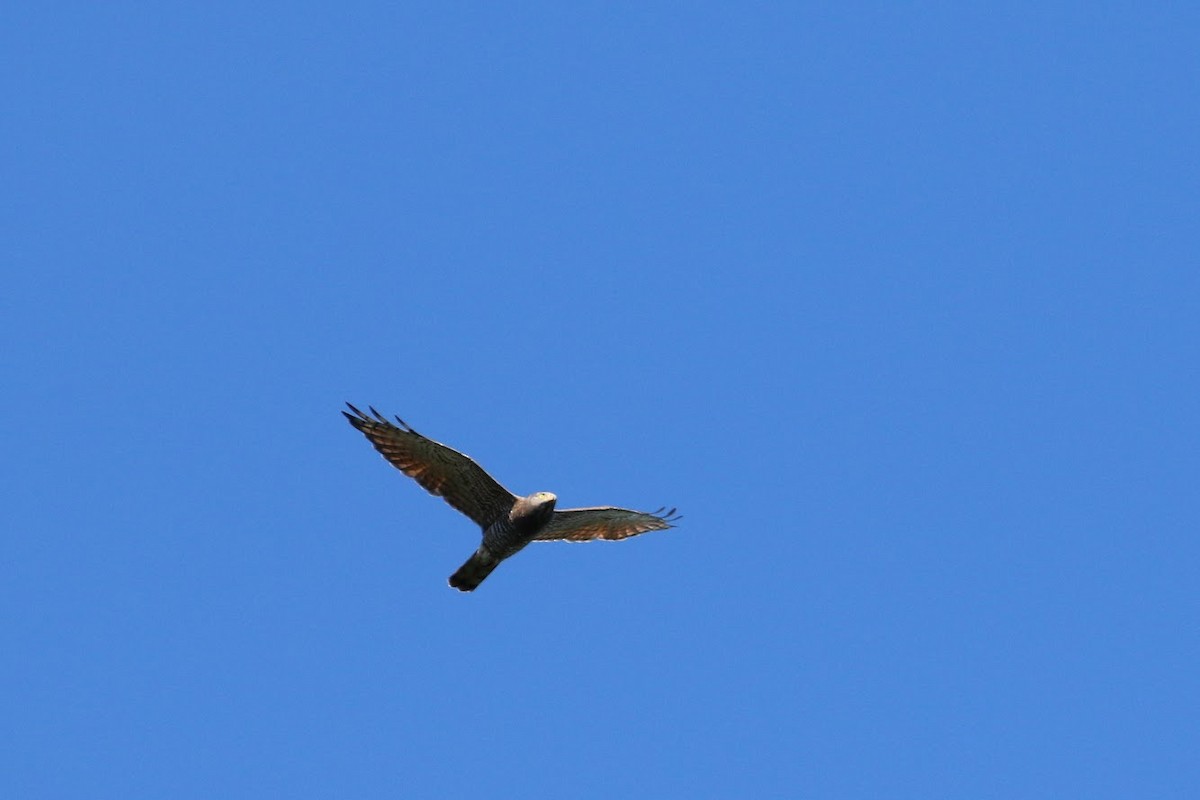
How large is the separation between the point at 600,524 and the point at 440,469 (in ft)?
8.58

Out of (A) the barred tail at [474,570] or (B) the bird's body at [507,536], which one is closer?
(B) the bird's body at [507,536]

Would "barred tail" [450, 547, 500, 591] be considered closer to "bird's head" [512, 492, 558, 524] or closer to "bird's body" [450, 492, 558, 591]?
"bird's body" [450, 492, 558, 591]

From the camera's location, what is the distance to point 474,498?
19250 mm

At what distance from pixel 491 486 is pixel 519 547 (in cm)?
104

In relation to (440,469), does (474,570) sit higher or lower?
lower

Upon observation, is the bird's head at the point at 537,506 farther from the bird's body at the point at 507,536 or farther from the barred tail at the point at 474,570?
the barred tail at the point at 474,570

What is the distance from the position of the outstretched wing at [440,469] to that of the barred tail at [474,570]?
0.43 metres

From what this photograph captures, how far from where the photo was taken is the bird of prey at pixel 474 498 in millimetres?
18766

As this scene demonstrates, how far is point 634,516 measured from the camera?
20.3 m

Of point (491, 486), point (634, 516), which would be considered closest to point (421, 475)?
point (491, 486)

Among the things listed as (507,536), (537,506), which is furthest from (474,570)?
(537,506)

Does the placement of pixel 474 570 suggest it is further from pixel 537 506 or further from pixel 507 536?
pixel 537 506

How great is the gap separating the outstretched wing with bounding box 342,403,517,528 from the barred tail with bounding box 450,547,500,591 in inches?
16.9

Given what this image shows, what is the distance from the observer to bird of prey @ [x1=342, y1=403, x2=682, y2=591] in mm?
18766
